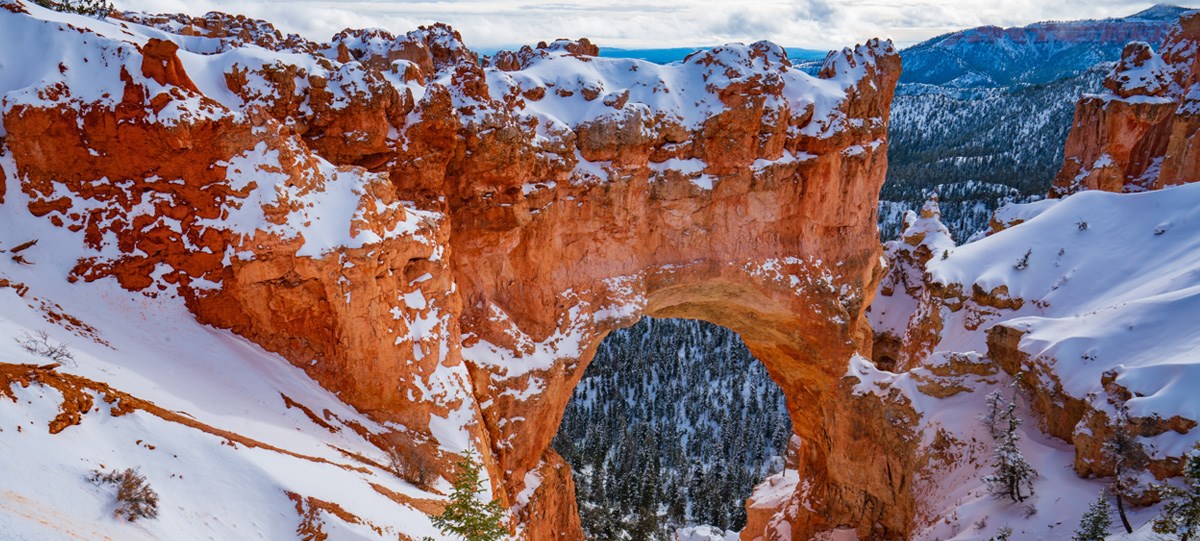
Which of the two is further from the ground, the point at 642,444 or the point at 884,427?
the point at 642,444

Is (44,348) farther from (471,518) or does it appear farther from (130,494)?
(471,518)

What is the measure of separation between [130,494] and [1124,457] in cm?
1571

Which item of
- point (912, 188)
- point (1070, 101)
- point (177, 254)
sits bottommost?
point (177, 254)

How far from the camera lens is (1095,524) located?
10703mm

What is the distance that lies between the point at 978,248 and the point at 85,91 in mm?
24824

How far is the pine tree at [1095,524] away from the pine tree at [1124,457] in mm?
1179

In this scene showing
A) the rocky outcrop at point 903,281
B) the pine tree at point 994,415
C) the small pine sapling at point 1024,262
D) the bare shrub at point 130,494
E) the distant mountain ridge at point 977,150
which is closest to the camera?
the bare shrub at point 130,494

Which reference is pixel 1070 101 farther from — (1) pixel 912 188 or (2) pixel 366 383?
(2) pixel 366 383

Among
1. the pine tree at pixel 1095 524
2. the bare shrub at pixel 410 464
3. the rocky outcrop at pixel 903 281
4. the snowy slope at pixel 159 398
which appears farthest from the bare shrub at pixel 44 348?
the rocky outcrop at pixel 903 281

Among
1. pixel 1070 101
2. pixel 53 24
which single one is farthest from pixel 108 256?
pixel 1070 101

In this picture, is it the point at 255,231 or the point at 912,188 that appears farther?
the point at 912,188

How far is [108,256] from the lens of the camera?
43.3 feet

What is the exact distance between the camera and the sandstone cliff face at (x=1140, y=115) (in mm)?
32031

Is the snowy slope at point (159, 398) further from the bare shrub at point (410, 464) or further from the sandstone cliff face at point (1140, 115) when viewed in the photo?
the sandstone cliff face at point (1140, 115)
